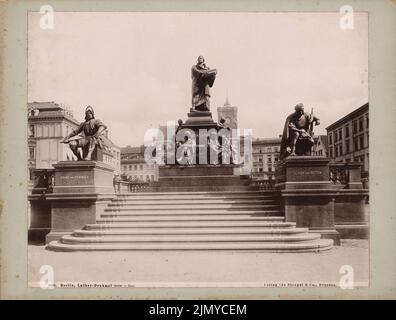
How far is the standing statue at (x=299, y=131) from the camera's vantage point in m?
13.9

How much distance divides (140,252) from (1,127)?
4.78 m

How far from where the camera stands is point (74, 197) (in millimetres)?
13664

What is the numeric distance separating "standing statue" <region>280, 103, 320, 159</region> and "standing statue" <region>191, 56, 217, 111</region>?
507 centimetres

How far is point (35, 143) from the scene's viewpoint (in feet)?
133

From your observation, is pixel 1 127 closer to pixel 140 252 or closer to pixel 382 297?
pixel 140 252

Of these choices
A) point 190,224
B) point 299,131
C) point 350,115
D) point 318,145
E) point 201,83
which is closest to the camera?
point 190,224

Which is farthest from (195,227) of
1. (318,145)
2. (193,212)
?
(318,145)

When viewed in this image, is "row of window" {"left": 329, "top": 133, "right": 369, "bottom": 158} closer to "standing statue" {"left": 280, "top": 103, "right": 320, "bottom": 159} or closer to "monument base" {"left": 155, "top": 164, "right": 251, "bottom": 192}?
"monument base" {"left": 155, "top": 164, "right": 251, "bottom": 192}

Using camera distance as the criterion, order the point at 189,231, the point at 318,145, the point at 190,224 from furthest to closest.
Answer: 1. the point at 318,145
2. the point at 190,224
3. the point at 189,231

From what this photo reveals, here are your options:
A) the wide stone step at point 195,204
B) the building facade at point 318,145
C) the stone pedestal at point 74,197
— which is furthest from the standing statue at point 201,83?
the stone pedestal at point 74,197

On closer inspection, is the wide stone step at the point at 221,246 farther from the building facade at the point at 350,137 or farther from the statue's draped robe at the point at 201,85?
the building facade at the point at 350,137

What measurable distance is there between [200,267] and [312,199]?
4731 millimetres

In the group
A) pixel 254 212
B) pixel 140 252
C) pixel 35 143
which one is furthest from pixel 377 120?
pixel 35 143

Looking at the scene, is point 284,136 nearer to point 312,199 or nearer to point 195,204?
point 312,199
